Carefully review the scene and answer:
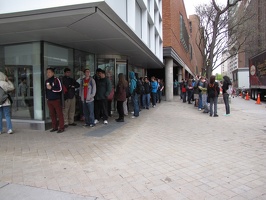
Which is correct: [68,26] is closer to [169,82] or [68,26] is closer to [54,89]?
[54,89]

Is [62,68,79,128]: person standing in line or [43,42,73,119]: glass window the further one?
[43,42,73,119]: glass window

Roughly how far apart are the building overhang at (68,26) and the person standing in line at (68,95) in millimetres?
1145

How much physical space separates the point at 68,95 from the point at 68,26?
8.00ft

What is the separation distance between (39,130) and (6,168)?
3.21 metres

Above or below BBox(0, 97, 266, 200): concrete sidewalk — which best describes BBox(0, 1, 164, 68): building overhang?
above

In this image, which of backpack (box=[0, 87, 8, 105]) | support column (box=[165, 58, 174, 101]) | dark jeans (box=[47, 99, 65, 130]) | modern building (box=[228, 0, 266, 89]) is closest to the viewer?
backpack (box=[0, 87, 8, 105])

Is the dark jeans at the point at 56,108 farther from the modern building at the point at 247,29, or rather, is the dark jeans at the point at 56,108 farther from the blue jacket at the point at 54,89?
the modern building at the point at 247,29

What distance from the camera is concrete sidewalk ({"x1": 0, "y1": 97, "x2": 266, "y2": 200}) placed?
344cm

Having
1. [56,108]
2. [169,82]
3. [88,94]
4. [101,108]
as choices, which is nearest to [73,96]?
[88,94]

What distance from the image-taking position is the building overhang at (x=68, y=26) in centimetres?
500

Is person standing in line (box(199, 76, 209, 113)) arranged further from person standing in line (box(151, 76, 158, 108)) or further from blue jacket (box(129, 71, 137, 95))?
blue jacket (box(129, 71, 137, 95))

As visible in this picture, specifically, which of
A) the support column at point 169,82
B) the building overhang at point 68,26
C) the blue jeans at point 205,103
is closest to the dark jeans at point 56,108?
the building overhang at point 68,26

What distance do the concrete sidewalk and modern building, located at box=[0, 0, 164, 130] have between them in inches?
49.4

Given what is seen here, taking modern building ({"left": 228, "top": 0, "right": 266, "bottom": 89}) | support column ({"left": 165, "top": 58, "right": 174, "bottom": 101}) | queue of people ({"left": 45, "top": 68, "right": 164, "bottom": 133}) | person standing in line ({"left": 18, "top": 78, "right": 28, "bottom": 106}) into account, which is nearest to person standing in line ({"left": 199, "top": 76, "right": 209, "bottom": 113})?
queue of people ({"left": 45, "top": 68, "right": 164, "bottom": 133})
